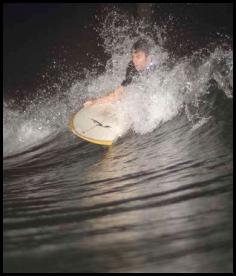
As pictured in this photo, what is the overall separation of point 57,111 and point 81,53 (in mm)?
2253

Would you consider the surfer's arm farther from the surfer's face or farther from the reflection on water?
the reflection on water

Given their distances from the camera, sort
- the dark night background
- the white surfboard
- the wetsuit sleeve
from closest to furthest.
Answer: the white surfboard < the wetsuit sleeve < the dark night background

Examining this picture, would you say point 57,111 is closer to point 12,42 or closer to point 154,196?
point 12,42

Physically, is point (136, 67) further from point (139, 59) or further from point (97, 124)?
point (97, 124)

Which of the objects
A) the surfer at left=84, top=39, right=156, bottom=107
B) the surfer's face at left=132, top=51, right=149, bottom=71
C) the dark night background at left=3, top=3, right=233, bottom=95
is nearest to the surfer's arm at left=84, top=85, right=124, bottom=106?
the surfer at left=84, top=39, right=156, bottom=107

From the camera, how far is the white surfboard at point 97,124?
236 inches

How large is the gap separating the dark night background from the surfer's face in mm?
2399

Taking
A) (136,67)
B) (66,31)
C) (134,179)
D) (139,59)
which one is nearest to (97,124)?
(136,67)

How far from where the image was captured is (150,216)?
329cm

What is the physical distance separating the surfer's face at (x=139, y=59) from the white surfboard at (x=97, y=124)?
0.63 m

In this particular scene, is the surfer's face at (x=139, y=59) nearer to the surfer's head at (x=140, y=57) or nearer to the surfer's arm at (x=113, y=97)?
the surfer's head at (x=140, y=57)

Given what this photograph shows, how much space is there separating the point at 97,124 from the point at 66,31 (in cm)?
521

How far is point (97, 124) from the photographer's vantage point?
6145mm

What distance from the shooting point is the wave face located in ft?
9.27
